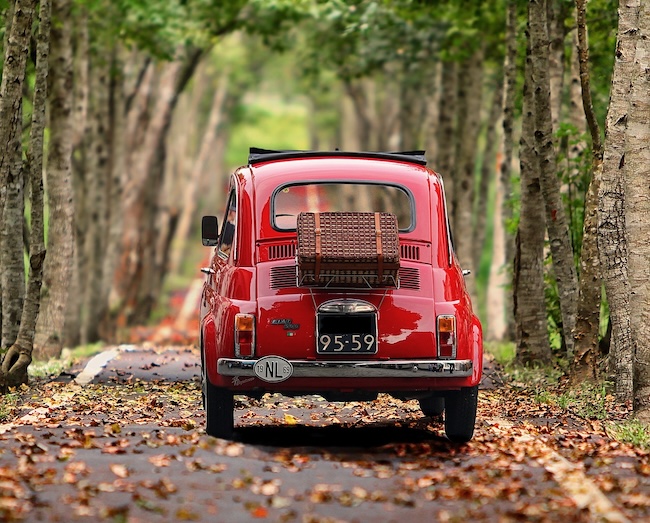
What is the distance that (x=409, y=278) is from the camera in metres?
10.9

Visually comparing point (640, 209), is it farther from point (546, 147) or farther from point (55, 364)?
point (55, 364)

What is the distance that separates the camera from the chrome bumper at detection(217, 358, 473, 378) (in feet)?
34.2

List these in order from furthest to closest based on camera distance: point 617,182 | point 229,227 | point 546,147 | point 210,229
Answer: point 546,147 → point 617,182 → point 210,229 → point 229,227

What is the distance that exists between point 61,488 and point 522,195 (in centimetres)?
1004

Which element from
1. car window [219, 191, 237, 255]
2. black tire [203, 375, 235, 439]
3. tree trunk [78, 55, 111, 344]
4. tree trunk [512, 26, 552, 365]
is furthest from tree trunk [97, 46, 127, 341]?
black tire [203, 375, 235, 439]

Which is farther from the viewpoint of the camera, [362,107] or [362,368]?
[362,107]

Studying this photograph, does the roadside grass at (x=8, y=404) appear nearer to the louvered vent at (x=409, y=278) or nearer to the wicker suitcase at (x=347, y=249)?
the wicker suitcase at (x=347, y=249)

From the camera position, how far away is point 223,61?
48.8 m

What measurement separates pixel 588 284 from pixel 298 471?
609 centimetres

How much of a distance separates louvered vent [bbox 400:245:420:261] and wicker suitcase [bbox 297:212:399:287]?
1.85 feet

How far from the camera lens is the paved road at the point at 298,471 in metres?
7.94

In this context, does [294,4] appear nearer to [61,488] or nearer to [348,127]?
[61,488]

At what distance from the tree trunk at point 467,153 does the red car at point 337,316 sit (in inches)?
520

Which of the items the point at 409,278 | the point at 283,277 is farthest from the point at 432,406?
the point at 283,277
